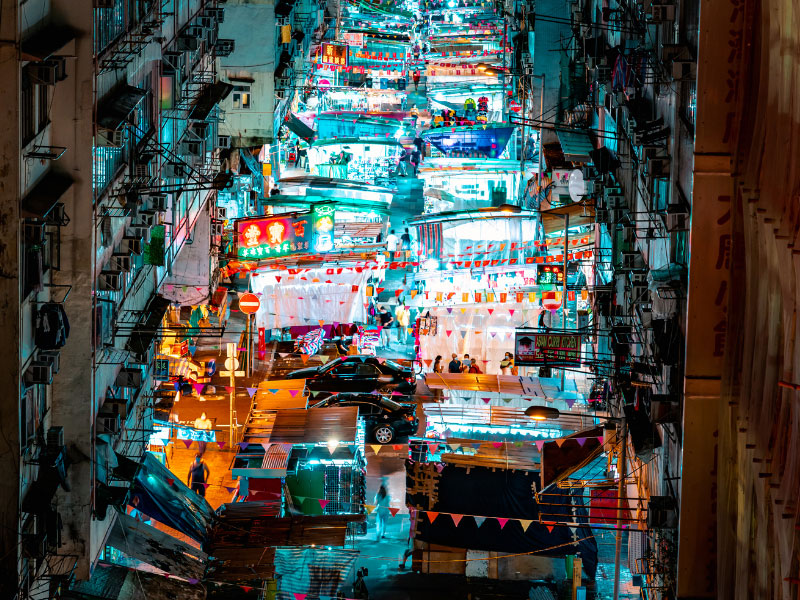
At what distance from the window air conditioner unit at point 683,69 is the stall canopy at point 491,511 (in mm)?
9133

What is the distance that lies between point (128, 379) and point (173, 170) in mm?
5369

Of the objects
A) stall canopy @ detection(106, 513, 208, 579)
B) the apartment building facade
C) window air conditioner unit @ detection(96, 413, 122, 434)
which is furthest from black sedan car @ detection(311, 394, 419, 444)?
window air conditioner unit @ detection(96, 413, 122, 434)

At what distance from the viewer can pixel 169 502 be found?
19.2 metres

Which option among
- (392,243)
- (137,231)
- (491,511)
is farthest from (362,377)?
(137,231)

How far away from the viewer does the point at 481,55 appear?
184 feet

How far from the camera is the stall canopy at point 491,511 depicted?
20.2 metres

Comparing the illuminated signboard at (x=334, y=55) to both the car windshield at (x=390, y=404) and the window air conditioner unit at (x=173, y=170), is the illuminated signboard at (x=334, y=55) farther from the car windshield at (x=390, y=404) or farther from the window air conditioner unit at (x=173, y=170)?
the window air conditioner unit at (x=173, y=170)

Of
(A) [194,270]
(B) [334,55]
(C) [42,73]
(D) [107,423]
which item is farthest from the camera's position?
(B) [334,55]

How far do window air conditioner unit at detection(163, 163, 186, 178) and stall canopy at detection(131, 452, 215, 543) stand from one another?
5.83 meters

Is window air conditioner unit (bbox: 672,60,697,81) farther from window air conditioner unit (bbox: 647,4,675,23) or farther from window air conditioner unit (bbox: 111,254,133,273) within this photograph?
window air conditioner unit (bbox: 111,254,133,273)

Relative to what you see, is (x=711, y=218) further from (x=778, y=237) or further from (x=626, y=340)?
(x=626, y=340)

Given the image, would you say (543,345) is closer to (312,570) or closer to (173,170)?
(312,570)

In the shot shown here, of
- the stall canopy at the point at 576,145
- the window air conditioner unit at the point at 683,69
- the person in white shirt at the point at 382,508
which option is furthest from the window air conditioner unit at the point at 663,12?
the person in white shirt at the point at 382,508

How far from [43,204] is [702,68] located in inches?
338
